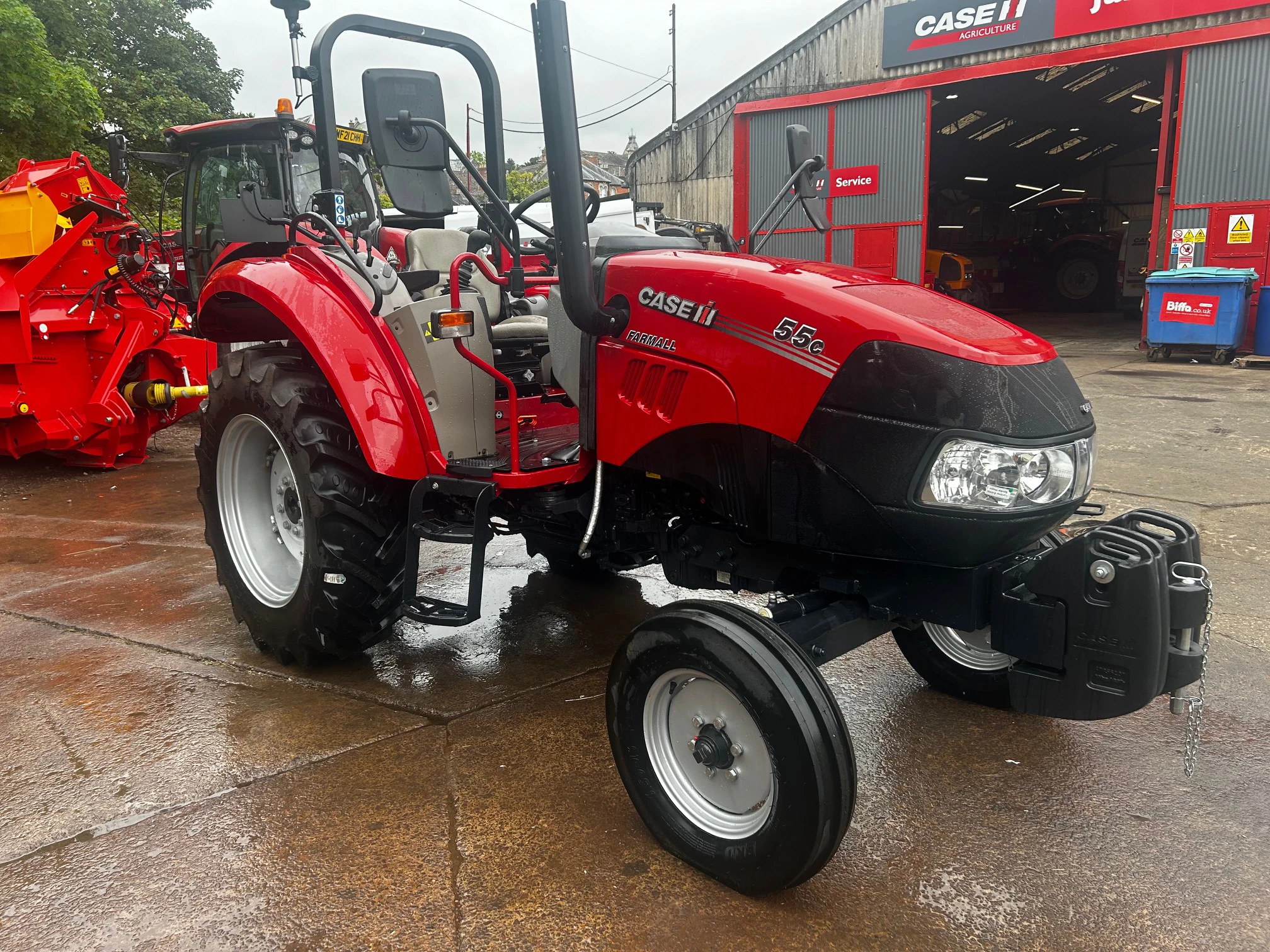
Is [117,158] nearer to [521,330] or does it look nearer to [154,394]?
[154,394]

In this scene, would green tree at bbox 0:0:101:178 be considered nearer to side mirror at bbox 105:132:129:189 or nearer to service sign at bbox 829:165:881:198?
side mirror at bbox 105:132:129:189

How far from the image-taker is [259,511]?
11.6 feet

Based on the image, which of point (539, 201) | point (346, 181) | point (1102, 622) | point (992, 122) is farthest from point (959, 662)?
point (992, 122)

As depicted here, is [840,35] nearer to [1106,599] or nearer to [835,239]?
[835,239]

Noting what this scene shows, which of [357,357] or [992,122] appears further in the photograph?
[992,122]

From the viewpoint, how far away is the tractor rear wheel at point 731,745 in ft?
6.16

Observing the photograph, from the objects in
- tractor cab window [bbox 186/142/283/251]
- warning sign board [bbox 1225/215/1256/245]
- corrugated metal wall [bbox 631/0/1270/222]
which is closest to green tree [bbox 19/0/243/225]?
corrugated metal wall [bbox 631/0/1270/222]

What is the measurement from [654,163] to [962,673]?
52.2 feet

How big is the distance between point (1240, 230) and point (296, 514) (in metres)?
12.0

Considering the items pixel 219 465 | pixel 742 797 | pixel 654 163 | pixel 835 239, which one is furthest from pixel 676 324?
pixel 654 163

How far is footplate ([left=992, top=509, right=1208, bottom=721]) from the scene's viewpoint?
1.85m

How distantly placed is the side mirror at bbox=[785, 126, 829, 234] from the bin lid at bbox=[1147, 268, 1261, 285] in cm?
930

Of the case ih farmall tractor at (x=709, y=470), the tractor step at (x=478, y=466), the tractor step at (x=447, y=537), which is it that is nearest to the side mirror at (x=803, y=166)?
the case ih farmall tractor at (x=709, y=470)

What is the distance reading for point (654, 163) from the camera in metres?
→ 17.5
